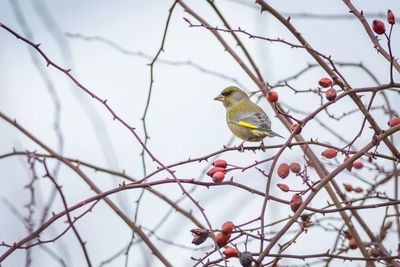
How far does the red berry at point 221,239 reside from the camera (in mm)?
1785

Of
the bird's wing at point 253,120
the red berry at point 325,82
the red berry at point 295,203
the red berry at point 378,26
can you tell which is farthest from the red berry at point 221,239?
the bird's wing at point 253,120

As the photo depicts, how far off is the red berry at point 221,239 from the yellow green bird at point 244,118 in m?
2.16

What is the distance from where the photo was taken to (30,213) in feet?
9.00

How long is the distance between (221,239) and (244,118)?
2762 mm

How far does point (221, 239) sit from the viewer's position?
1.78m

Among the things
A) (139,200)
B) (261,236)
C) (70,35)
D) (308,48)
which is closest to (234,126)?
(70,35)

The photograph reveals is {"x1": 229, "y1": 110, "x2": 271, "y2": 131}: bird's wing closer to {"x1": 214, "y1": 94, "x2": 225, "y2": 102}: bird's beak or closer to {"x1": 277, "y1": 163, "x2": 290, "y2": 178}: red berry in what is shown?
{"x1": 214, "y1": 94, "x2": 225, "y2": 102}: bird's beak

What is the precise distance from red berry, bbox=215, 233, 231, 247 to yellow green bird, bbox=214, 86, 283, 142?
216 centimetres

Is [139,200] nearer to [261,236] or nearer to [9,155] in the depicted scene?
[9,155]

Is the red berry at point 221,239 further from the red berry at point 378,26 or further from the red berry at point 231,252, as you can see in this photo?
the red berry at point 378,26

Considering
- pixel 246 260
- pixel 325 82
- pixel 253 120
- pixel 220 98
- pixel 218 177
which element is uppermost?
pixel 220 98

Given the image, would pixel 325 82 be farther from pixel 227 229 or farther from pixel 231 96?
pixel 231 96

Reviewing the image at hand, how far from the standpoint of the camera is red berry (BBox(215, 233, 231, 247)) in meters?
1.78

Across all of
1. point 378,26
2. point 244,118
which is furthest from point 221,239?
point 244,118
